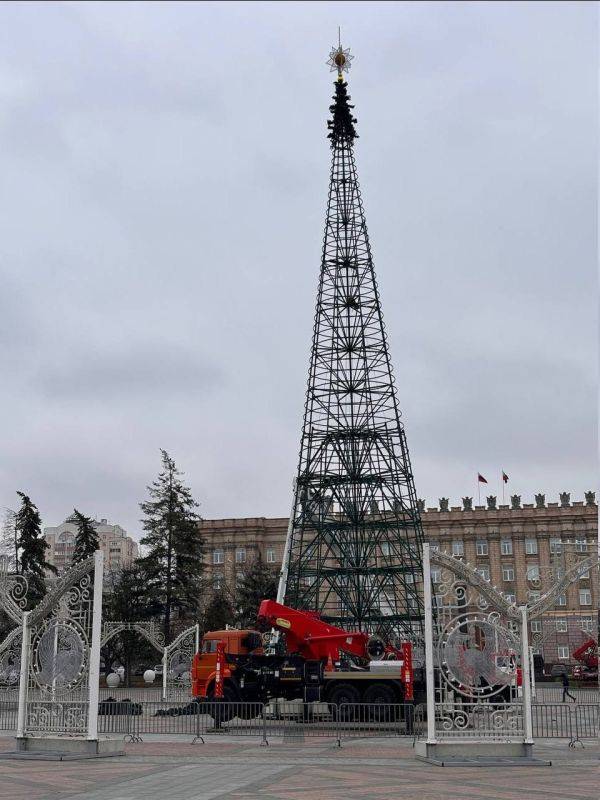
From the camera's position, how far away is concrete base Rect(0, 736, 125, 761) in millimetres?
19031

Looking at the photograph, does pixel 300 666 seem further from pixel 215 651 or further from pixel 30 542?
pixel 30 542

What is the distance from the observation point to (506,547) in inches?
3848

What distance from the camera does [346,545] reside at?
141 feet

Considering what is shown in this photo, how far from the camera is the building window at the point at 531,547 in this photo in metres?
97.1

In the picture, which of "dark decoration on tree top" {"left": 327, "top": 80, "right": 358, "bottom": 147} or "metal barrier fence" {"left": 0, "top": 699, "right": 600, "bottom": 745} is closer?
"metal barrier fence" {"left": 0, "top": 699, "right": 600, "bottom": 745}

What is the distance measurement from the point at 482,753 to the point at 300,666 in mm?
10895

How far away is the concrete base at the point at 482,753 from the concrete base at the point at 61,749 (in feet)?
21.4

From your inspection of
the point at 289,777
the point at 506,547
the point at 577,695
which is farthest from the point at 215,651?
the point at 506,547

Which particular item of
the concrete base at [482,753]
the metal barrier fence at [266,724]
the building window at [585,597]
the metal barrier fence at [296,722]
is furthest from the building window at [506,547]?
the concrete base at [482,753]

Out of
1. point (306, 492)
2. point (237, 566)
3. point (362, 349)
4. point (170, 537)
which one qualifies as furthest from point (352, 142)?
point (237, 566)

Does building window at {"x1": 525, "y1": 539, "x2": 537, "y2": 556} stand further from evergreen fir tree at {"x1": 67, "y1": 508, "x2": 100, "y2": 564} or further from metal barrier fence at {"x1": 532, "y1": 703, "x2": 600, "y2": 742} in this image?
metal barrier fence at {"x1": 532, "y1": 703, "x2": 600, "y2": 742}

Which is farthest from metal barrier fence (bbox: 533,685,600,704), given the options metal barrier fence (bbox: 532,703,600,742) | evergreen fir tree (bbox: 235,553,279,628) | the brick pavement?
evergreen fir tree (bbox: 235,553,279,628)

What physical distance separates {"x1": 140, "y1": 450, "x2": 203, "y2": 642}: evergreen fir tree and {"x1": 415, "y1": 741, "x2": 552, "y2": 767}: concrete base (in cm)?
4404

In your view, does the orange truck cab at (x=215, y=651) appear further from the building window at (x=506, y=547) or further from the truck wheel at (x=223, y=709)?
the building window at (x=506, y=547)
